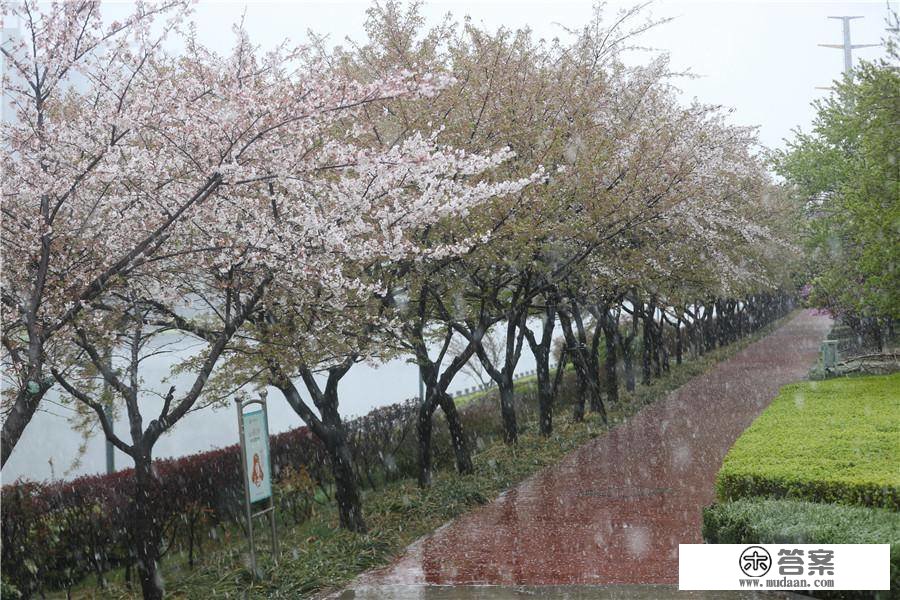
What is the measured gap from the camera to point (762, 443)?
9.88 meters

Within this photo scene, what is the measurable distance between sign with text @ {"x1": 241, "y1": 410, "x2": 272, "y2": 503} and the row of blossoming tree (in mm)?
594

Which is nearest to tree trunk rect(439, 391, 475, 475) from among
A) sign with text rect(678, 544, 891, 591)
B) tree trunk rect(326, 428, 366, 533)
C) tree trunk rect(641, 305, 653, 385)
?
tree trunk rect(326, 428, 366, 533)

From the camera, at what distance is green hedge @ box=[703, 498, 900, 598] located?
6621mm

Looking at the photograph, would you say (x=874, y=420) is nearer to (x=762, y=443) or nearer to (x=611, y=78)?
(x=762, y=443)

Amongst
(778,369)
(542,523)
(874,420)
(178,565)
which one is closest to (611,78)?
(874,420)

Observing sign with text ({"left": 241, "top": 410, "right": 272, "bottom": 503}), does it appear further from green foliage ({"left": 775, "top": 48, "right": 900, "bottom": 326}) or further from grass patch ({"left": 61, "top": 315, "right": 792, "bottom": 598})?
green foliage ({"left": 775, "top": 48, "right": 900, "bottom": 326})

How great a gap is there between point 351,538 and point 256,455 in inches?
66.6

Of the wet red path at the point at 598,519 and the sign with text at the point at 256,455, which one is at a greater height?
the sign with text at the point at 256,455

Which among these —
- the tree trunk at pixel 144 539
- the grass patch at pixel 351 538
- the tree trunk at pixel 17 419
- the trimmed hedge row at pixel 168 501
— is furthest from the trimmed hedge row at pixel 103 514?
the tree trunk at pixel 17 419

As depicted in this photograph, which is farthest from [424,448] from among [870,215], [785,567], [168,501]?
[870,215]

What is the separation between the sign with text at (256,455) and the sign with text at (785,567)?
160 inches

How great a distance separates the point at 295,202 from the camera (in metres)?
8.47

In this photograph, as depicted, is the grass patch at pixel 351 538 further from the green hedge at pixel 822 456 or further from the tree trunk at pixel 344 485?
the green hedge at pixel 822 456

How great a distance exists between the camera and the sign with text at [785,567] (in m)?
6.41
